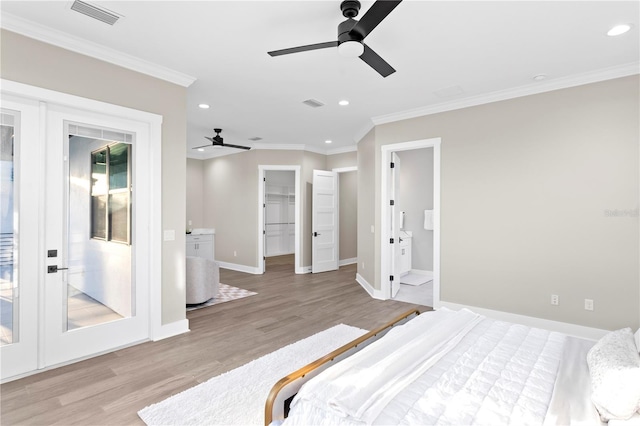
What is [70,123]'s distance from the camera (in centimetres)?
298

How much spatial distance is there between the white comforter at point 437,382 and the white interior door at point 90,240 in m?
2.59

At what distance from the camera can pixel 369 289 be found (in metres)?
5.55

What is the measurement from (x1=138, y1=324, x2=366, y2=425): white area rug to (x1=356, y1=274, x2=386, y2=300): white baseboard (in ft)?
6.89

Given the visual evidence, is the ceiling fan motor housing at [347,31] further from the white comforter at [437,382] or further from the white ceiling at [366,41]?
the white comforter at [437,382]

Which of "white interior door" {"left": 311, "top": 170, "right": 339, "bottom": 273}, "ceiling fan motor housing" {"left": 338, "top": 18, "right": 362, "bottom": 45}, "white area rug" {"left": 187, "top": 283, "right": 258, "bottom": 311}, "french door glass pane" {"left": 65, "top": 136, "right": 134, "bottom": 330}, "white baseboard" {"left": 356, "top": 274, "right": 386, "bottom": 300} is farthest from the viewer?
"white interior door" {"left": 311, "top": 170, "right": 339, "bottom": 273}

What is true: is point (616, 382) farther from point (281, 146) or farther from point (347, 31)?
point (281, 146)

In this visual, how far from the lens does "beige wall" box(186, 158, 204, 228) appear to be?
8430 mm

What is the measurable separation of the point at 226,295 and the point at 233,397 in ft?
10.1

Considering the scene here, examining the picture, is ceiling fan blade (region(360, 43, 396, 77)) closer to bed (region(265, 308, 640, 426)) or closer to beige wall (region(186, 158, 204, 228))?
bed (region(265, 308, 640, 426))

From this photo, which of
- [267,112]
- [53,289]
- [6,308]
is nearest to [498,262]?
[267,112]

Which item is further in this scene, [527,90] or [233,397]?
[527,90]

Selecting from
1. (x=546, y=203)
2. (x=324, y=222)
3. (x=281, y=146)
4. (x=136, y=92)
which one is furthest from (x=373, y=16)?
(x=324, y=222)

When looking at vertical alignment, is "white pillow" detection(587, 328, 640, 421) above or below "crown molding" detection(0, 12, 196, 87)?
below

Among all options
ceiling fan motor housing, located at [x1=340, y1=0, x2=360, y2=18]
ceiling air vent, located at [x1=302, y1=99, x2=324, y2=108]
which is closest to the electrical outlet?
ceiling fan motor housing, located at [x1=340, y1=0, x2=360, y2=18]
